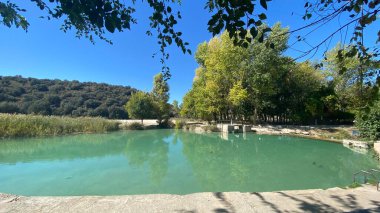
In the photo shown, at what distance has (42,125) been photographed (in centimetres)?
1584

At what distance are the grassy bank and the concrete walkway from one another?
1394cm

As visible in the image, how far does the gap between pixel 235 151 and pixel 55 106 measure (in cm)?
3579

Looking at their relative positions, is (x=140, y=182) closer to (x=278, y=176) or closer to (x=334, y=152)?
(x=278, y=176)

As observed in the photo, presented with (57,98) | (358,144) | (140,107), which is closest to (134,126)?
(140,107)

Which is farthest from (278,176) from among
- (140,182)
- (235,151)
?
(235,151)

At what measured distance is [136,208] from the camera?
2723 mm

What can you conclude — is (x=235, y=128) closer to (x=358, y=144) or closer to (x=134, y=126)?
(x=358, y=144)

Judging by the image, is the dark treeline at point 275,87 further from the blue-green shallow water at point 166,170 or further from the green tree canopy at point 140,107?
the blue-green shallow water at point 166,170

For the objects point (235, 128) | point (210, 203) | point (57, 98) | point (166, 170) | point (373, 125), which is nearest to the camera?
point (210, 203)

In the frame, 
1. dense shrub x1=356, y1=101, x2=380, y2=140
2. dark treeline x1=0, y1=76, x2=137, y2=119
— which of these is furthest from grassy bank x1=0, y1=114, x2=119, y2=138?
dense shrub x1=356, y1=101, x2=380, y2=140

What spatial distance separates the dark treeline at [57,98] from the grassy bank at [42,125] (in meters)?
17.4

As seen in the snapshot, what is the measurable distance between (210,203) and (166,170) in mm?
4795

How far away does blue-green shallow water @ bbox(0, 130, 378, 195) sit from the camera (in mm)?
5712

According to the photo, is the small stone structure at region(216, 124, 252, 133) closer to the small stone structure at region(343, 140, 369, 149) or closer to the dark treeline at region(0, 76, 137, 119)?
the small stone structure at region(343, 140, 369, 149)
